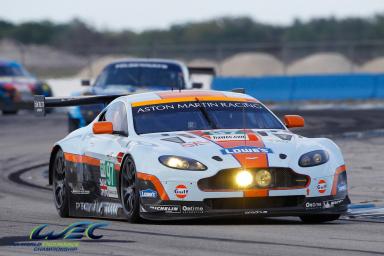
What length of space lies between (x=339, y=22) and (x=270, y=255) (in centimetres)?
7425

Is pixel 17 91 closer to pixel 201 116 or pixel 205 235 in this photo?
pixel 201 116

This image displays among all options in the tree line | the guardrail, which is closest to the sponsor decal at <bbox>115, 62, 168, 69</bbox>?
the guardrail

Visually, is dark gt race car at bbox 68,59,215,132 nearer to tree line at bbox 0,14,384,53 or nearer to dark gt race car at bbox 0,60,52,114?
dark gt race car at bbox 0,60,52,114

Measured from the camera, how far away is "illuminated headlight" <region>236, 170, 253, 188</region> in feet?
31.7

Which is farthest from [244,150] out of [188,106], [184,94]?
[184,94]

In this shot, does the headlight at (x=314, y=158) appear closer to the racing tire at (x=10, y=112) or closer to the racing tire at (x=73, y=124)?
the racing tire at (x=73, y=124)

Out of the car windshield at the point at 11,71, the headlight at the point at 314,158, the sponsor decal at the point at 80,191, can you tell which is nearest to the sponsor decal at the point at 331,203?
the headlight at the point at 314,158

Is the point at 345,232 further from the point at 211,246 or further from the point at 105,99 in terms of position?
the point at 105,99

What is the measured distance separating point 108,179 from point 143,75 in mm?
10721

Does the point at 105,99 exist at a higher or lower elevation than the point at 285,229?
higher

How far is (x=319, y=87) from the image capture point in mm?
36062

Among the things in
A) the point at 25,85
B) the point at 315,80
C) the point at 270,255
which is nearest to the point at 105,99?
the point at 270,255

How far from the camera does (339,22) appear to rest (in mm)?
80875

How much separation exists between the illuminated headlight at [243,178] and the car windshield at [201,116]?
1.18 metres
